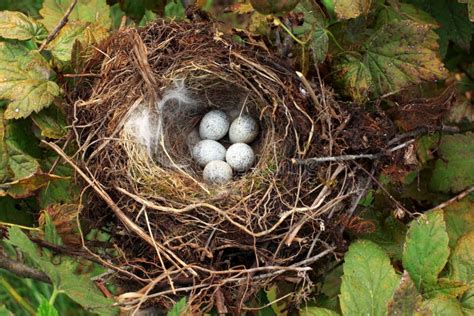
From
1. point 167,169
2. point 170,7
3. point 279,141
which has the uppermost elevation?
point 279,141

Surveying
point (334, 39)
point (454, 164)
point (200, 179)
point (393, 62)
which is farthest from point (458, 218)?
point (200, 179)

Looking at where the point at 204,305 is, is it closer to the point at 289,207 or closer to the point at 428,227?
the point at 289,207

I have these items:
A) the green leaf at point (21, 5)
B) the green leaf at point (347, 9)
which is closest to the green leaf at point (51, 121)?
the green leaf at point (21, 5)

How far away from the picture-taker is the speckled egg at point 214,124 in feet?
8.02

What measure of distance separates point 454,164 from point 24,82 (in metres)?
1.07

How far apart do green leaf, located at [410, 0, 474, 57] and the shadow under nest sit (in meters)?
0.49

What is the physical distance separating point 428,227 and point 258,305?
1.56ft

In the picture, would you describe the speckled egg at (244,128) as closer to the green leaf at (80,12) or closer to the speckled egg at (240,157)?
the speckled egg at (240,157)

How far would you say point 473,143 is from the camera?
2016 mm

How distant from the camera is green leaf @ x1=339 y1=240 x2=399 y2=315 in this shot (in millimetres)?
1515

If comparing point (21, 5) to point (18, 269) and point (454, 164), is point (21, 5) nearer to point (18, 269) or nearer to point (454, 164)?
point (18, 269)

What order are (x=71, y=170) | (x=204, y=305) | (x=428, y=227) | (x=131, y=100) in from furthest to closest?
(x=131, y=100) < (x=71, y=170) < (x=204, y=305) < (x=428, y=227)

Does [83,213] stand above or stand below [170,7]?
above

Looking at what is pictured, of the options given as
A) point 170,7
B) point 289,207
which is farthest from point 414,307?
point 170,7
